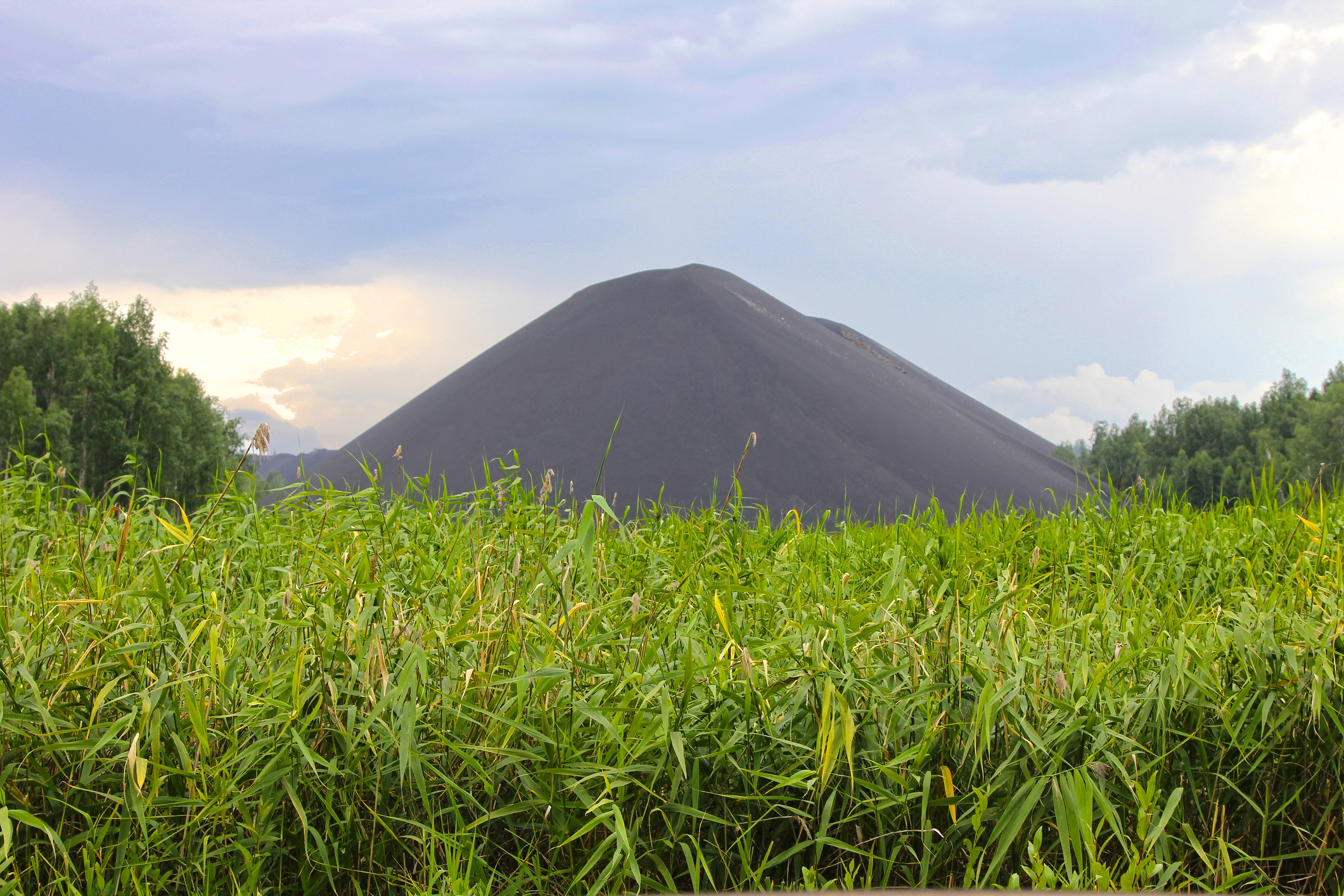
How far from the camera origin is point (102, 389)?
32.0 metres

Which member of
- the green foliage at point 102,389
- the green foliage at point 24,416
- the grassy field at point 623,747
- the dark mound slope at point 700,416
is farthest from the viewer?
the dark mound slope at point 700,416

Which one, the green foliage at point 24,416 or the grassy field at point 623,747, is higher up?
the green foliage at point 24,416

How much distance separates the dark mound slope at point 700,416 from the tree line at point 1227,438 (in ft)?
14.3

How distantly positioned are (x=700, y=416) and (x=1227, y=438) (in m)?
25.7

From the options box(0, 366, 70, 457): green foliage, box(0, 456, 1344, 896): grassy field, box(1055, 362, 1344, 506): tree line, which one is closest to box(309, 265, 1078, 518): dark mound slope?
box(1055, 362, 1344, 506): tree line

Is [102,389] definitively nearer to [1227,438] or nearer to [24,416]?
[24,416]

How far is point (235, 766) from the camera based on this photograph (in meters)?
2.78

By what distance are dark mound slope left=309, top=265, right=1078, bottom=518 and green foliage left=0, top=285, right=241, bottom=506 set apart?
20.5ft

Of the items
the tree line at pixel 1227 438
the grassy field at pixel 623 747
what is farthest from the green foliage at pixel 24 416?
the tree line at pixel 1227 438

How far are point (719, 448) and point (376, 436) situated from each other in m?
24.5

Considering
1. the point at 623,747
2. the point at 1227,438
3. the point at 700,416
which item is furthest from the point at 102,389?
the point at 1227,438

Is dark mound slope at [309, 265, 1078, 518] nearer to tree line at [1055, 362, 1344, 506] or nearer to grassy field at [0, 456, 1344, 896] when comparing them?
tree line at [1055, 362, 1344, 506]

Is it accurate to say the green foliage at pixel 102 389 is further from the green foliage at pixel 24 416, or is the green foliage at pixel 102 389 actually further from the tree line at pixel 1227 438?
the tree line at pixel 1227 438

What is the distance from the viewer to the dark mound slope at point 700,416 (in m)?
39.8
